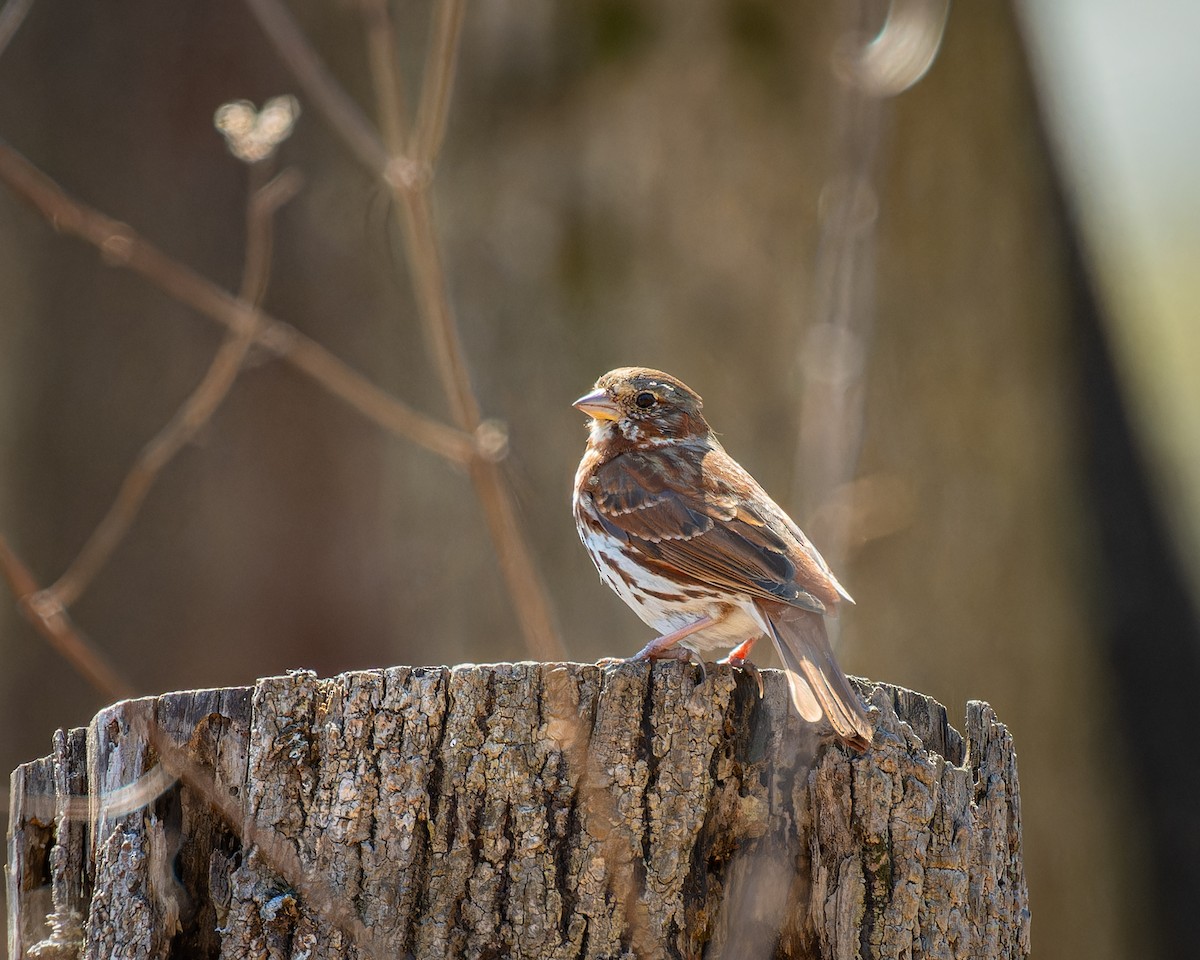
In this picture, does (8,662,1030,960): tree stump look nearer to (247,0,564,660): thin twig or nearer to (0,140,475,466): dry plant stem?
(247,0,564,660): thin twig

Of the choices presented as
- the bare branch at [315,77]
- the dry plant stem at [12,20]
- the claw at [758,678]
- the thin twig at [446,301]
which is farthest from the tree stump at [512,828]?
the dry plant stem at [12,20]

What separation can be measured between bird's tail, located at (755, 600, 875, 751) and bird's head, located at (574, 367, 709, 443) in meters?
1.25

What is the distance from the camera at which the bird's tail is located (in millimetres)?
3215

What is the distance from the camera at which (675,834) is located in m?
3.05

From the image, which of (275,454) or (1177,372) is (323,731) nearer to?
(275,454)

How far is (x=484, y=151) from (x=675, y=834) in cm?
481

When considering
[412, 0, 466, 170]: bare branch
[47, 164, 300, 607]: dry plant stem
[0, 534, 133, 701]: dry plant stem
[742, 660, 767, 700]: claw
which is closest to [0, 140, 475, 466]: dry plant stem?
[47, 164, 300, 607]: dry plant stem

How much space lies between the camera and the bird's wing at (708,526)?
4414 mm

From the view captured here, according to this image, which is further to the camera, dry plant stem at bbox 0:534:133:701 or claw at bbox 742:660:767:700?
dry plant stem at bbox 0:534:133:701

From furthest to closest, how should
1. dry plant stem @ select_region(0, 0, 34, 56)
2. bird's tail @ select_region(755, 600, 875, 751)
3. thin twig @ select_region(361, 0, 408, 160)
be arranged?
dry plant stem @ select_region(0, 0, 34, 56) < thin twig @ select_region(361, 0, 408, 160) < bird's tail @ select_region(755, 600, 875, 751)

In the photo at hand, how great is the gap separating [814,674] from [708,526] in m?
1.20

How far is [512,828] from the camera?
3.01m

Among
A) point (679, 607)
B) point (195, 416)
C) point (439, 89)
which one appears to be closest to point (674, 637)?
point (679, 607)

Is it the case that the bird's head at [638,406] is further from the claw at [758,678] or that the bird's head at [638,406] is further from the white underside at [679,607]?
the claw at [758,678]
